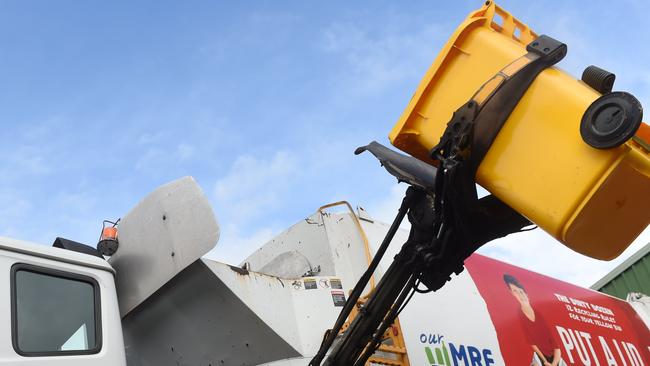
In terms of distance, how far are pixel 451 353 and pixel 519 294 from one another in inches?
43.5

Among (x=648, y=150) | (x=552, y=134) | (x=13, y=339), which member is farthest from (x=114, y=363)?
(x=648, y=150)

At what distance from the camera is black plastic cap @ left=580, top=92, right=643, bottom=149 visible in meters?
2.00

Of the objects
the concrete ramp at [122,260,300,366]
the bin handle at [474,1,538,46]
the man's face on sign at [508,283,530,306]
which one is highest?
the bin handle at [474,1,538,46]

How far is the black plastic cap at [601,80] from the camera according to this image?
7.51 ft

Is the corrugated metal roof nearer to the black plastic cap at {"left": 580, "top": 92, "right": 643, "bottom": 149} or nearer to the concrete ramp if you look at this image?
the concrete ramp

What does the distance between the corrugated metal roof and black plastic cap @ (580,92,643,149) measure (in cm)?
805

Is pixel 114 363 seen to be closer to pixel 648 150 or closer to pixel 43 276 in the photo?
pixel 43 276

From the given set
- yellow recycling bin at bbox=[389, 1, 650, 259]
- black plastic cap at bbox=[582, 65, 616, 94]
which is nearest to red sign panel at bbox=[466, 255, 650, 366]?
yellow recycling bin at bbox=[389, 1, 650, 259]

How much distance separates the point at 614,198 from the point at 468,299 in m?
2.08

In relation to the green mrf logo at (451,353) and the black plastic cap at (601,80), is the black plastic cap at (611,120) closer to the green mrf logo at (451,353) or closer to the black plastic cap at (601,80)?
the black plastic cap at (601,80)

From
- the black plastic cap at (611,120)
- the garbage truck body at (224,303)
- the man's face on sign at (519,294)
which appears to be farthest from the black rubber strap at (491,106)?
the man's face on sign at (519,294)

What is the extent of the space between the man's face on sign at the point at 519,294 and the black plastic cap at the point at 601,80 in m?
2.50

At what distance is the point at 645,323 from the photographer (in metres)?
6.14

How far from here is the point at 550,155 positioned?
2242 mm
